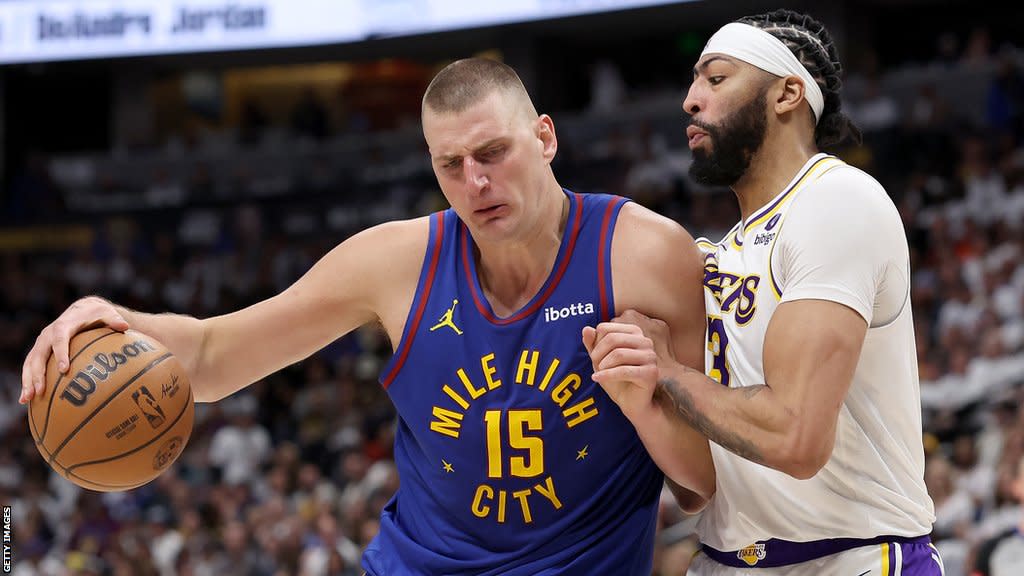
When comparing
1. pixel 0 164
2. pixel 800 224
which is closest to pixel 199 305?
pixel 0 164

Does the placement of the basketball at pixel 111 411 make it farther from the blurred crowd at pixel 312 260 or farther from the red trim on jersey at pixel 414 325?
the blurred crowd at pixel 312 260

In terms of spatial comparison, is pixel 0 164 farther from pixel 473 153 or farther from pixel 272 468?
pixel 473 153

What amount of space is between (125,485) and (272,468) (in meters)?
10.0

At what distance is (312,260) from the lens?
16.3 metres

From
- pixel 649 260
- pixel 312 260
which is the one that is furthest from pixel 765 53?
pixel 312 260

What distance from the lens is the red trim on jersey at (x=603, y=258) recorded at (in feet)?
11.1

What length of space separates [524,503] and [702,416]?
0.67m

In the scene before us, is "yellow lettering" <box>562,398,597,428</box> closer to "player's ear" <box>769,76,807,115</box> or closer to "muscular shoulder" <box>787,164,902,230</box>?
"muscular shoulder" <box>787,164,902,230</box>

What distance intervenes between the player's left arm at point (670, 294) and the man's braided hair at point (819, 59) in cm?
52

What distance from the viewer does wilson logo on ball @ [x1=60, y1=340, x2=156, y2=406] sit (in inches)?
132

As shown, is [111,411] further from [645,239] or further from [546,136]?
[645,239]

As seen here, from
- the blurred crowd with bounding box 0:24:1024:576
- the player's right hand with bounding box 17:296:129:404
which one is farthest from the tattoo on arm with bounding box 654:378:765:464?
the blurred crowd with bounding box 0:24:1024:576

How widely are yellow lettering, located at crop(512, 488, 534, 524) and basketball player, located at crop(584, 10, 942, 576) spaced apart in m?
0.43

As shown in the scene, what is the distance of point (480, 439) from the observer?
339 centimetres
